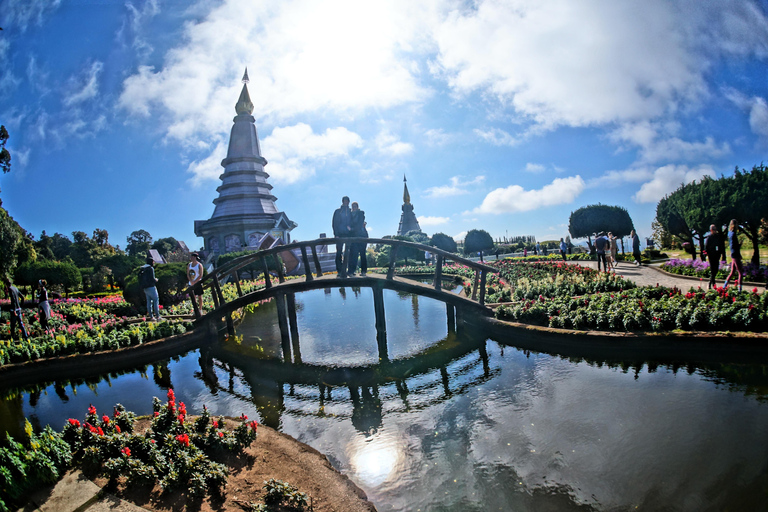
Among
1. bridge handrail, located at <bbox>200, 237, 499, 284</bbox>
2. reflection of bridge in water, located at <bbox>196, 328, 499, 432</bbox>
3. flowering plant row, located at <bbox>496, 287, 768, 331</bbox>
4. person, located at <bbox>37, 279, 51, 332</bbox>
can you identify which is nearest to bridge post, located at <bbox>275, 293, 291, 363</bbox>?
reflection of bridge in water, located at <bbox>196, 328, 499, 432</bbox>

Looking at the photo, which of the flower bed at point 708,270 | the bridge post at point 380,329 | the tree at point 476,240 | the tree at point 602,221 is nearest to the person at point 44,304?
the bridge post at point 380,329

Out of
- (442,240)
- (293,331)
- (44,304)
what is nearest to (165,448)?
(293,331)

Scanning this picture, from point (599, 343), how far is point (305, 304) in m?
14.2

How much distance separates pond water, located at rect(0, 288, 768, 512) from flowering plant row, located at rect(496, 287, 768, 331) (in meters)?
0.89

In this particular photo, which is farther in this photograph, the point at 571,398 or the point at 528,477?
the point at 571,398

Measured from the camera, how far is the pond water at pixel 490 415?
161 inches

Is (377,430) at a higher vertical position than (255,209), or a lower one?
lower

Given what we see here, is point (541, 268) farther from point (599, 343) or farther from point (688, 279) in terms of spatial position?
point (599, 343)

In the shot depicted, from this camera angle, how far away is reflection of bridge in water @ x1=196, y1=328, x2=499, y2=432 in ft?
21.7

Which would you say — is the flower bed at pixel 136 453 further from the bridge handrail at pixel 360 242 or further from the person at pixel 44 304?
the person at pixel 44 304

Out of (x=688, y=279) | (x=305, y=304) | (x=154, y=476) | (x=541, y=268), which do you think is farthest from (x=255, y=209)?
(x=154, y=476)

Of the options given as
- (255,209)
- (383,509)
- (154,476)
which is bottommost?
(383,509)

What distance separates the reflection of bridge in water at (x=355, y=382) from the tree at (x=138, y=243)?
214 ft

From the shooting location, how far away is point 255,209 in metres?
37.9
